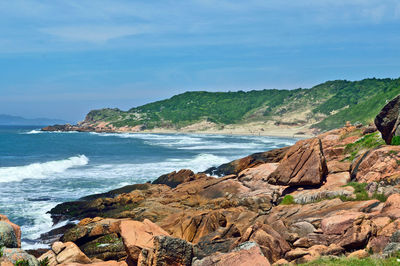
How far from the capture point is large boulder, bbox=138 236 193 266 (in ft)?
38.7

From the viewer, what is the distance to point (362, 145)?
28734mm

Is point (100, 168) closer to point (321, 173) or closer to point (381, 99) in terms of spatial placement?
point (321, 173)

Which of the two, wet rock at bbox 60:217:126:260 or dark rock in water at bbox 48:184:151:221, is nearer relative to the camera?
wet rock at bbox 60:217:126:260

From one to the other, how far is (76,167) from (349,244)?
48.4 meters

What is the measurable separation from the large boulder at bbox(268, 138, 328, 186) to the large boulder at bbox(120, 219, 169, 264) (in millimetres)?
11320

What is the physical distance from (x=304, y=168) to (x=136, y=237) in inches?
529

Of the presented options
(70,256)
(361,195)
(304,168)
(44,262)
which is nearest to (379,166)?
(361,195)

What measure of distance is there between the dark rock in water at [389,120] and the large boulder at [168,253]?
18.0m

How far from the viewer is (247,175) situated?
98.9 feet

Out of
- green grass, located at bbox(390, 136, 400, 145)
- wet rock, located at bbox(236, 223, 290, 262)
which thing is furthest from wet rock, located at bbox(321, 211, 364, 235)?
green grass, located at bbox(390, 136, 400, 145)

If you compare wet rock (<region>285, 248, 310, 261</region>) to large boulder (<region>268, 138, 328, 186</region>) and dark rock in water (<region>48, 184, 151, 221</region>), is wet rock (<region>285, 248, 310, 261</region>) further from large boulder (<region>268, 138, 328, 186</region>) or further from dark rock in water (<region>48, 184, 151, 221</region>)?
dark rock in water (<region>48, 184, 151, 221</region>)

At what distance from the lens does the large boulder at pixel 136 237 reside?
13258 millimetres

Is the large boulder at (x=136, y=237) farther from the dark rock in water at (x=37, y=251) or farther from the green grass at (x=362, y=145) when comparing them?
the green grass at (x=362, y=145)

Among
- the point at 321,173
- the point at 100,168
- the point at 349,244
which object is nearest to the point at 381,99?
the point at 100,168
